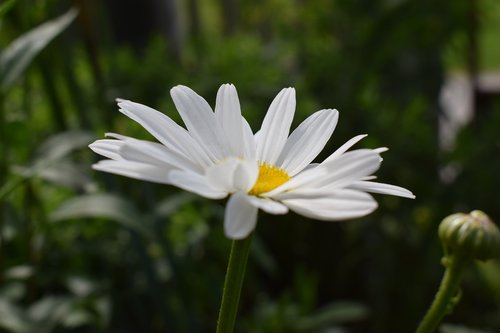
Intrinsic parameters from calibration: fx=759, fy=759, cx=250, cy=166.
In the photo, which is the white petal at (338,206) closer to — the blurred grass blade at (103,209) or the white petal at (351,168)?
the white petal at (351,168)

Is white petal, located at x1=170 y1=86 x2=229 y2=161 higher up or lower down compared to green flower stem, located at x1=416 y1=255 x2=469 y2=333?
higher up

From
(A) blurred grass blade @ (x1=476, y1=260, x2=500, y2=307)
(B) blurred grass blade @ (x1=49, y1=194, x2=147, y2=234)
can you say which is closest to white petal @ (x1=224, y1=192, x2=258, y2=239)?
(B) blurred grass blade @ (x1=49, y1=194, x2=147, y2=234)

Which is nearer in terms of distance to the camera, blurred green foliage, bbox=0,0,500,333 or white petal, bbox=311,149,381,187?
white petal, bbox=311,149,381,187

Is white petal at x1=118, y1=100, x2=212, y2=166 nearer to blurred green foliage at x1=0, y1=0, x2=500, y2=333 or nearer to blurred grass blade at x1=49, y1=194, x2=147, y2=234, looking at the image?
blurred green foliage at x1=0, y1=0, x2=500, y2=333

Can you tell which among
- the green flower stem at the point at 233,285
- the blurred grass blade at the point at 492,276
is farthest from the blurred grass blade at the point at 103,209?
the blurred grass blade at the point at 492,276

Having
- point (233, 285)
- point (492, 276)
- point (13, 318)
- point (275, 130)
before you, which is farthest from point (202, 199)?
point (233, 285)

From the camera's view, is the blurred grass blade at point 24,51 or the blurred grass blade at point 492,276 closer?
the blurred grass blade at point 24,51

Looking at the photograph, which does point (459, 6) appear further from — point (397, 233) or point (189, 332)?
point (189, 332)

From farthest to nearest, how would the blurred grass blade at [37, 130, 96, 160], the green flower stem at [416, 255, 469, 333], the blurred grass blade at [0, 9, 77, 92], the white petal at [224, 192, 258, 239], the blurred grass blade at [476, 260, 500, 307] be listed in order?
the blurred grass blade at [476, 260, 500, 307]
the blurred grass blade at [37, 130, 96, 160]
the blurred grass blade at [0, 9, 77, 92]
the green flower stem at [416, 255, 469, 333]
the white petal at [224, 192, 258, 239]
